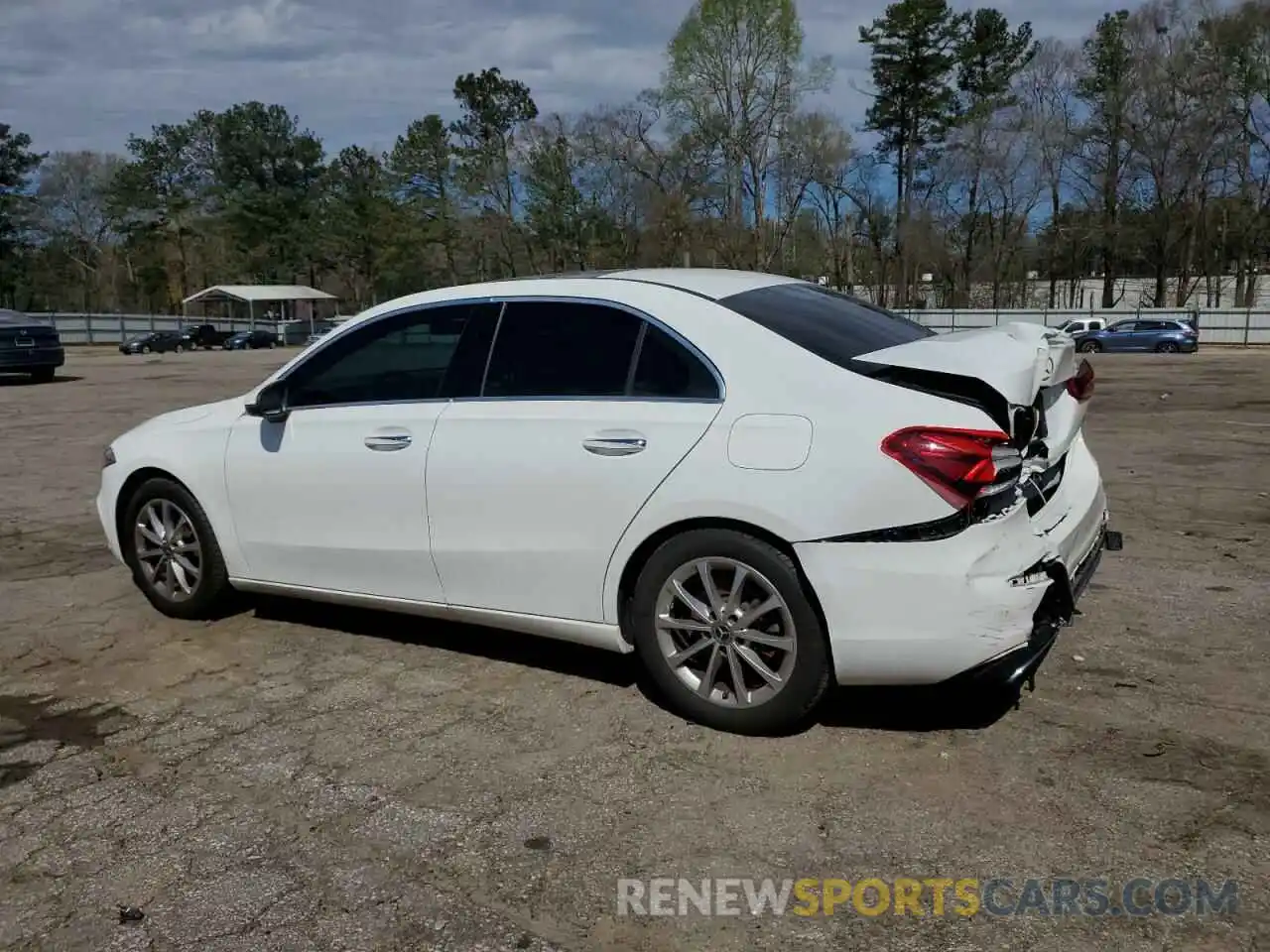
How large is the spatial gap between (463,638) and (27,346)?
783 inches

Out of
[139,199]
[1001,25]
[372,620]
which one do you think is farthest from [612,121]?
[372,620]

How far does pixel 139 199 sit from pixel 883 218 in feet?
168

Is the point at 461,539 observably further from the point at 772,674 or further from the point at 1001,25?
the point at 1001,25

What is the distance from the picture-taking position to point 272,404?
4.59m

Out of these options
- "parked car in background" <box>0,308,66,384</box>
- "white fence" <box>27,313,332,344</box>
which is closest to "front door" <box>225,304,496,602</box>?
"parked car in background" <box>0,308,66,384</box>

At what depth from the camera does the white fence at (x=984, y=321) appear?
4084cm

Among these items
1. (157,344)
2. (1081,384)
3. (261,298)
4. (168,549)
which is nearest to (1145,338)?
(1081,384)

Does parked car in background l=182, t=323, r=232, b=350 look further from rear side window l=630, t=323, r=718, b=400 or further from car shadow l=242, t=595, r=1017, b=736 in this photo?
rear side window l=630, t=323, r=718, b=400

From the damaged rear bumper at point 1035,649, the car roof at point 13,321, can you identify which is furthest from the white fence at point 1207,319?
the damaged rear bumper at point 1035,649

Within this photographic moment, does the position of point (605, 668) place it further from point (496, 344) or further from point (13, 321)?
point (13, 321)

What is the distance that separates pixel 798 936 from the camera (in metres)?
2.53

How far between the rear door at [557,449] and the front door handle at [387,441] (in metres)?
0.18

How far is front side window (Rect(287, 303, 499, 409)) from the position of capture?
421cm

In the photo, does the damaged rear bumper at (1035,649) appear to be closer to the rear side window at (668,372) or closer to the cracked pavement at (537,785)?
the cracked pavement at (537,785)
